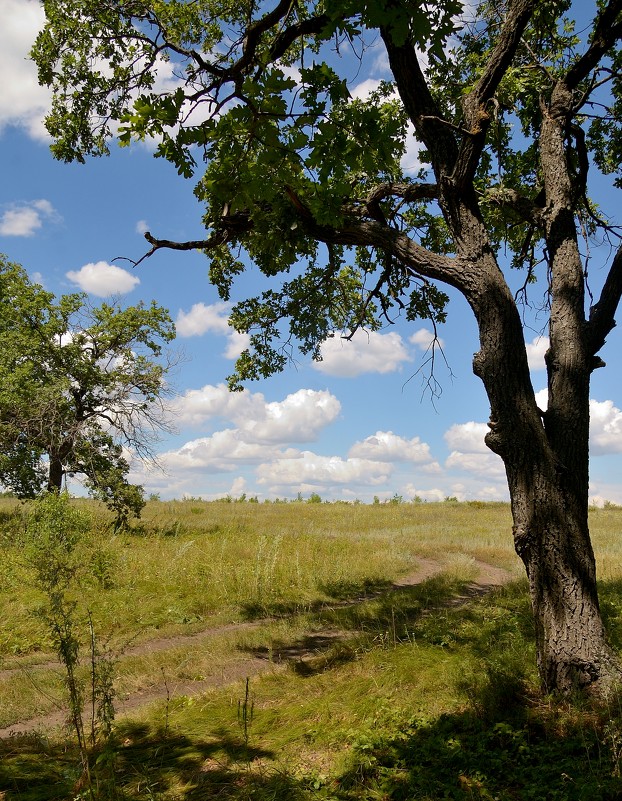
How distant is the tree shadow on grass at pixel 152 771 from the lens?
13.5 feet

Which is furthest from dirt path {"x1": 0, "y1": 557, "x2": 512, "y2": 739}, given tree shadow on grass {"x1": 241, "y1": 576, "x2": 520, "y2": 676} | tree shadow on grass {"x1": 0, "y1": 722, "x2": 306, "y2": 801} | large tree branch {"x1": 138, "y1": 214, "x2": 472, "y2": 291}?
large tree branch {"x1": 138, "y1": 214, "x2": 472, "y2": 291}

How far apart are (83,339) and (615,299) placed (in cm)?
1707

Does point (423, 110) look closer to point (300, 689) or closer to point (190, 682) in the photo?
point (300, 689)

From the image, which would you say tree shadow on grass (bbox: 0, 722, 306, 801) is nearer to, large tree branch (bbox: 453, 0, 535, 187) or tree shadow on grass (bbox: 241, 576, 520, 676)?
tree shadow on grass (bbox: 241, 576, 520, 676)

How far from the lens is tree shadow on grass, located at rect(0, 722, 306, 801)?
4125 mm

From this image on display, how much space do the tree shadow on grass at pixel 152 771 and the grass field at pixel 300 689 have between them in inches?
0.8

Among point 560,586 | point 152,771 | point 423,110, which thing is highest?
point 423,110

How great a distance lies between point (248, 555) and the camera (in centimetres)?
1434

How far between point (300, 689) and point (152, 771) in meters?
2.00

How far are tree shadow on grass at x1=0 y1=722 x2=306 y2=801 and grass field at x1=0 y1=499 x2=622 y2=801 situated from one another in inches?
0.8

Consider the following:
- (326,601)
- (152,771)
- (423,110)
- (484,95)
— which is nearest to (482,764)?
(152,771)

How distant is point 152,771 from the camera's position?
15.1 feet

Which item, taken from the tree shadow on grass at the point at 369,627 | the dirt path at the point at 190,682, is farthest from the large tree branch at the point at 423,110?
the dirt path at the point at 190,682

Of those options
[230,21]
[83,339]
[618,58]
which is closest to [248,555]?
[83,339]
